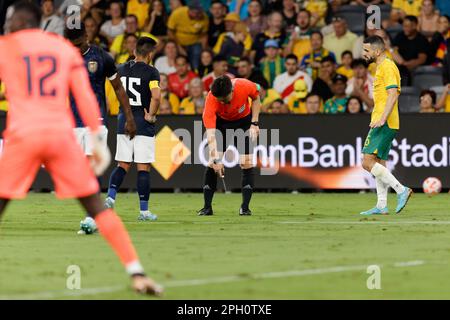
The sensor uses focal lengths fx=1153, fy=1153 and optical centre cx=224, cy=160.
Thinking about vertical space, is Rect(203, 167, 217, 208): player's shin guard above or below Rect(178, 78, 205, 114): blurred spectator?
below

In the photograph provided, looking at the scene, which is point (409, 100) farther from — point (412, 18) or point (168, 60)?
point (168, 60)

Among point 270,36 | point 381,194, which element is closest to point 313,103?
point 270,36

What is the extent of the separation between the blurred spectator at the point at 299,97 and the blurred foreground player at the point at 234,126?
21.3 feet

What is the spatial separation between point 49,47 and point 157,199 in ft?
38.9

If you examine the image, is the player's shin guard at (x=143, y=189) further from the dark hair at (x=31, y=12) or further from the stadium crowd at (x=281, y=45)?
the stadium crowd at (x=281, y=45)

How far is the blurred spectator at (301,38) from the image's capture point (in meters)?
24.4

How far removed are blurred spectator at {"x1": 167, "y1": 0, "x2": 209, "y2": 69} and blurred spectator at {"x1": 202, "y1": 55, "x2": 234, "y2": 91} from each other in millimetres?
1626

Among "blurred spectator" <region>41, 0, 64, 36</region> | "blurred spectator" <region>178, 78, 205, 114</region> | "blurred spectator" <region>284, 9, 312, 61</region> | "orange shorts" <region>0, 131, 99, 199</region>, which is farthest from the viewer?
"blurred spectator" <region>41, 0, 64, 36</region>

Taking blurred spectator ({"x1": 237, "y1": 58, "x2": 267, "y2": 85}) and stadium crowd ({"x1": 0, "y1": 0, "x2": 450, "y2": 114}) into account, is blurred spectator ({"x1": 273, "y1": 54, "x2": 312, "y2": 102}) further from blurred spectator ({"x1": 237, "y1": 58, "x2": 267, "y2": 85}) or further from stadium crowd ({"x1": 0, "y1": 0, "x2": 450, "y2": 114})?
blurred spectator ({"x1": 237, "y1": 58, "x2": 267, "y2": 85})

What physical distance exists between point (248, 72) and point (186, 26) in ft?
8.94

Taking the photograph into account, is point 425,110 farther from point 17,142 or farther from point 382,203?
point 17,142

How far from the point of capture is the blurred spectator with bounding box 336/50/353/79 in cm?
2355

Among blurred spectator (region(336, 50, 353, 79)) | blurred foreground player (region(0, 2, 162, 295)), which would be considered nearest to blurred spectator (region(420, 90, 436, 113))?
blurred spectator (region(336, 50, 353, 79))
